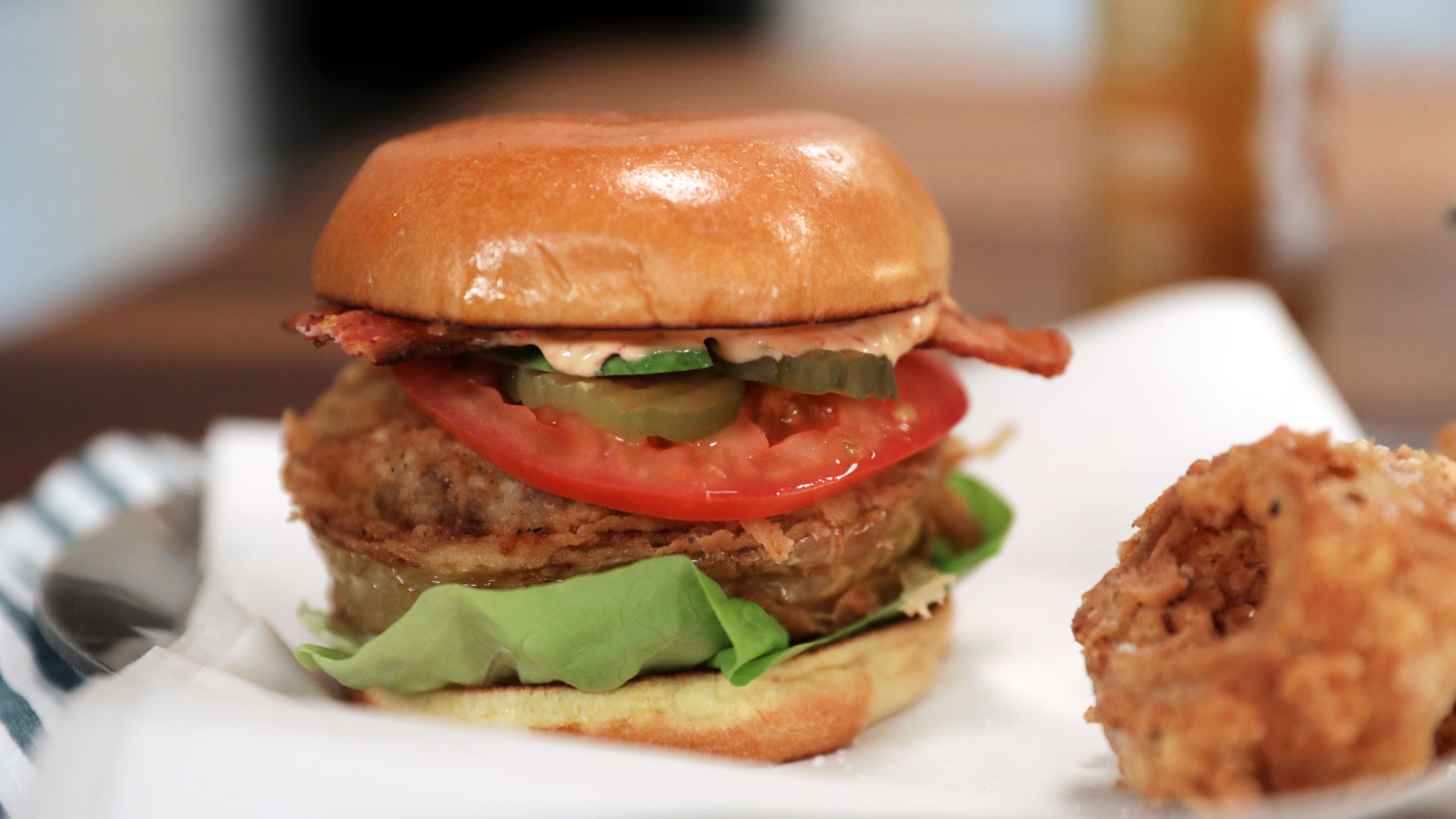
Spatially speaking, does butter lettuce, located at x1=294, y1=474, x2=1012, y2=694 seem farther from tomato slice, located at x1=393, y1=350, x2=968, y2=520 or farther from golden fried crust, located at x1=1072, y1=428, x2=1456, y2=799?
golden fried crust, located at x1=1072, y1=428, x2=1456, y2=799

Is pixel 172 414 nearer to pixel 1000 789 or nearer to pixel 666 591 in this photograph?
pixel 666 591

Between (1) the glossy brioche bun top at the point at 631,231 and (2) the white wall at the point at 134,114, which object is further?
(2) the white wall at the point at 134,114

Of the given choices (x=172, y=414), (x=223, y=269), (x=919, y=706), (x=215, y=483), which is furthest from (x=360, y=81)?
(x=919, y=706)

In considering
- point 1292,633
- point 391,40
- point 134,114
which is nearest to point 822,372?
point 1292,633

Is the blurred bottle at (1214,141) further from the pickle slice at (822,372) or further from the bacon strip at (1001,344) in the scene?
the pickle slice at (822,372)

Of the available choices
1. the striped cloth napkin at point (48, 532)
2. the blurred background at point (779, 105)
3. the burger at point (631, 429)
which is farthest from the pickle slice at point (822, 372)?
the blurred background at point (779, 105)
